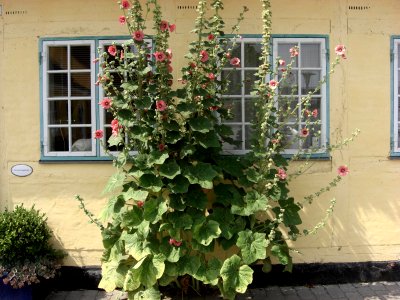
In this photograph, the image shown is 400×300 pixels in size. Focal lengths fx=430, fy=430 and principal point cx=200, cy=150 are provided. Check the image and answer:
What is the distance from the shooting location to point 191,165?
4125mm

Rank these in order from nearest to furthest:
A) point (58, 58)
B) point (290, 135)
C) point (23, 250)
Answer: point (23, 250) → point (290, 135) → point (58, 58)

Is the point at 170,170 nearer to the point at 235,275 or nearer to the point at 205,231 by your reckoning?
the point at 205,231

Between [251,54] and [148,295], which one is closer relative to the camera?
[148,295]

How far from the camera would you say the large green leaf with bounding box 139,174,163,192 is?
3.96m

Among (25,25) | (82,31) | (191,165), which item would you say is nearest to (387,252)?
(191,165)

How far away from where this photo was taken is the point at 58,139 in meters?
4.94

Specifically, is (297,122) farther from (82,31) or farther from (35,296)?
(35,296)

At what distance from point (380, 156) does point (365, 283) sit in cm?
146

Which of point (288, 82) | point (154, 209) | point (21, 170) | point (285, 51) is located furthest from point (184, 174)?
point (21, 170)

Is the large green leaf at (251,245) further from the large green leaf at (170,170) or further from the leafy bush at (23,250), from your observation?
the leafy bush at (23,250)

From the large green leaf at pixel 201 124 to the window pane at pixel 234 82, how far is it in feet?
2.81

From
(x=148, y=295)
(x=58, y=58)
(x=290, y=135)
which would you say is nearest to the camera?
(x=148, y=295)

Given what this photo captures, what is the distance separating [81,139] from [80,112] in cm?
31

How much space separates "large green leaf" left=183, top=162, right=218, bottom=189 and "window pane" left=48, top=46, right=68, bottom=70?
2.03 metres
